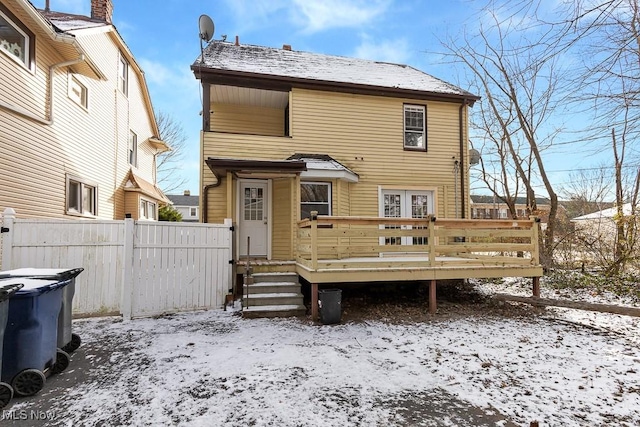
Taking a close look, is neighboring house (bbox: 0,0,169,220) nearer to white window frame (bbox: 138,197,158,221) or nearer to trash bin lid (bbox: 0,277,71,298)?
white window frame (bbox: 138,197,158,221)

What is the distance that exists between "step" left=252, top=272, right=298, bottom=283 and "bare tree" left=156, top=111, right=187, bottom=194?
21.7 metres

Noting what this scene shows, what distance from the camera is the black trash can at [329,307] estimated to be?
5.72m

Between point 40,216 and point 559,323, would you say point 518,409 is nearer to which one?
point 559,323

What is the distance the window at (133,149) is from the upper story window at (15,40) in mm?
6042

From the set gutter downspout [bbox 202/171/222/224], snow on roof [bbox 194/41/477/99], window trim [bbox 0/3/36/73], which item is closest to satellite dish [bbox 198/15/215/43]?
snow on roof [bbox 194/41/477/99]

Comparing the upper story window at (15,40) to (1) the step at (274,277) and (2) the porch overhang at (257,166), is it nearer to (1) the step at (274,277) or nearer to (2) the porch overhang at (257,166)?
(2) the porch overhang at (257,166)

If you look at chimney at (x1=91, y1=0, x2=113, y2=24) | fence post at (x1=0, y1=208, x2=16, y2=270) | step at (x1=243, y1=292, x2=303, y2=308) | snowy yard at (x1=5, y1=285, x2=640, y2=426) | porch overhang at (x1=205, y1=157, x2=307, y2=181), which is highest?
chimney at (x1=91, y1=0, x2=113, y2=24)

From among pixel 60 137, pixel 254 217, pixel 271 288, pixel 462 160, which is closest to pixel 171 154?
pixel 60 137

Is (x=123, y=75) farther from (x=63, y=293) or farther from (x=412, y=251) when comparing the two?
(x=412, y=251)

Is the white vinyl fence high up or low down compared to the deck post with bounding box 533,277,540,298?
up

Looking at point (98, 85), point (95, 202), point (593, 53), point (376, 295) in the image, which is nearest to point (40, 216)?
point (95, 202)

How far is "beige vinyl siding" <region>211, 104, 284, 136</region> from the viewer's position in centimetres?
977

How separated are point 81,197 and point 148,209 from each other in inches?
200

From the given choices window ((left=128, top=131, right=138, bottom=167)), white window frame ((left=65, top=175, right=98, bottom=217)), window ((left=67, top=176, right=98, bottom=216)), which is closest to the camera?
white window frame ((left=65, top=175, right=98, bottom=217))
